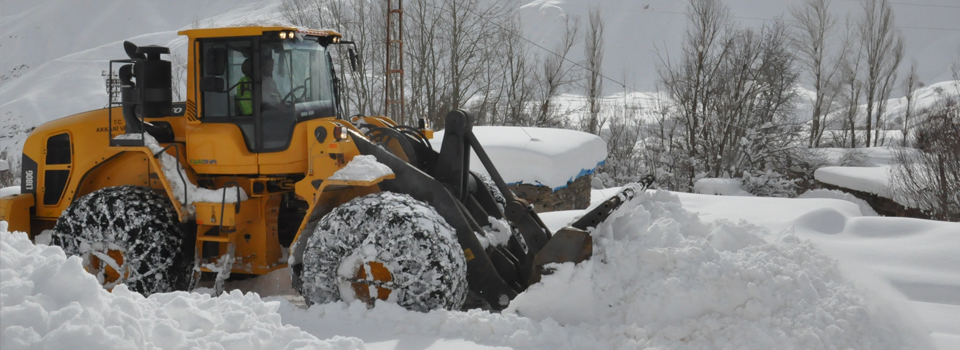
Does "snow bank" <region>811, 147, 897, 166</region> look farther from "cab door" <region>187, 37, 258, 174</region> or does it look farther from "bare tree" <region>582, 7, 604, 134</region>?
"cab door" <region>187, 37, 258, 174</region>

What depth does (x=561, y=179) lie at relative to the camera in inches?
490

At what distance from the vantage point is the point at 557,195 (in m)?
12.9

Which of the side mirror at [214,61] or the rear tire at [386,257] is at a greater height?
the side mirror at [214,61]

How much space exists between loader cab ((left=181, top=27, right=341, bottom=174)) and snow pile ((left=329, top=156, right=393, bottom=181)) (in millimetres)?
824

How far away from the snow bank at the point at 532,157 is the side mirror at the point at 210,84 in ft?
19.3

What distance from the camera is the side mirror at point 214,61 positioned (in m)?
5.54

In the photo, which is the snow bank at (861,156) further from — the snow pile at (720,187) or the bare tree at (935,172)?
the bare tree at (935,172)

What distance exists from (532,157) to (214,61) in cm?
738

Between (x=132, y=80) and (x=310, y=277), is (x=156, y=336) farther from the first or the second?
(x=132, y=80)

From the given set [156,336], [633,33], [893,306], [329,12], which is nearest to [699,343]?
[893,306]

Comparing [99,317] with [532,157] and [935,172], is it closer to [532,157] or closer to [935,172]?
[532,157]

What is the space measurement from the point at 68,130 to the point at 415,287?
3834 mm

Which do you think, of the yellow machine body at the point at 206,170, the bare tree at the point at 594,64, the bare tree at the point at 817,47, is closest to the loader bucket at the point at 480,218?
the yellow machine body at the point at 206,170

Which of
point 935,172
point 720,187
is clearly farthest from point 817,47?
point 935,172
